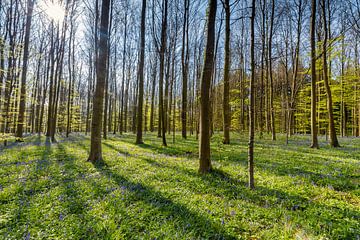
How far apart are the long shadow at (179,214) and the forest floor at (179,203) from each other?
0.02m

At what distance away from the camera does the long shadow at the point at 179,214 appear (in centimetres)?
252

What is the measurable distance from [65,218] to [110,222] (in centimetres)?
87

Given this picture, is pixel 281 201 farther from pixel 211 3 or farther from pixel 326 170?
pixel 211 3

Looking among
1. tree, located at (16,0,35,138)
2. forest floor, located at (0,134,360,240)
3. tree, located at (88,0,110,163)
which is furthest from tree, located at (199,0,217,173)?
tree, located at (16,0,35,138)

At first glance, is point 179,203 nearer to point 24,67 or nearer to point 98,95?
point 98,95

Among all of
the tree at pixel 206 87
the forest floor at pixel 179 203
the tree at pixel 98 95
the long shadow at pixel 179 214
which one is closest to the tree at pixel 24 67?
the tree at pixel 98 95

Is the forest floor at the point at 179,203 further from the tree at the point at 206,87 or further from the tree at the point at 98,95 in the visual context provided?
the tree at the point at 98,95

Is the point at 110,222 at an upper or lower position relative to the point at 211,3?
lower

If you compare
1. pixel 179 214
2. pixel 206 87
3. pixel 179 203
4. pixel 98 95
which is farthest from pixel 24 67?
pixel 179 214

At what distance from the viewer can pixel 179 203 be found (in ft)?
11.2

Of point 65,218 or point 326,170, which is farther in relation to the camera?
point 326,170

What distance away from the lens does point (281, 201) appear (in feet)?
11.4

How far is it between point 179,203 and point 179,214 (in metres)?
0.41

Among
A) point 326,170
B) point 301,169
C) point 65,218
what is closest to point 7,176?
point 65,218
